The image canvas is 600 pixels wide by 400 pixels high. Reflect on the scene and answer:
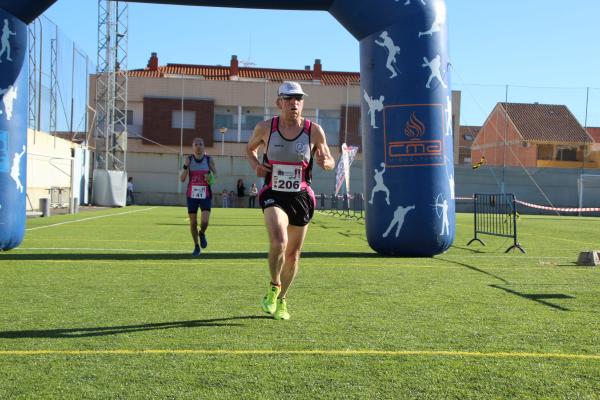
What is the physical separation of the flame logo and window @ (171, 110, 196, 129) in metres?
40.6

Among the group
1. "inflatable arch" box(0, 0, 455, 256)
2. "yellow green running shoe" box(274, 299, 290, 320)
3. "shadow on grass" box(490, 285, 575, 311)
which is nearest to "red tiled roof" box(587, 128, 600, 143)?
"inflatable arch" box(0, 0, 455, 256)

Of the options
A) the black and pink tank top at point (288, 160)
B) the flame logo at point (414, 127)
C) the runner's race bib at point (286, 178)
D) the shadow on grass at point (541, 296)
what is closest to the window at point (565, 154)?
the flame logo at point (414, 127)

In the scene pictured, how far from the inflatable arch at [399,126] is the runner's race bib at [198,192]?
2850 millimetres

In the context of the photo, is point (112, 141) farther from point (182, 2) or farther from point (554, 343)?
point (554, 343)

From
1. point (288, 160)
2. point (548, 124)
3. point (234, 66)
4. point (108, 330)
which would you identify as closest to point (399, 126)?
point (288, 160)

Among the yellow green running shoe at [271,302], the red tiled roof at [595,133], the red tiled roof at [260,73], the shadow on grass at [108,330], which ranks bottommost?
the shadow on grass at [108,330]

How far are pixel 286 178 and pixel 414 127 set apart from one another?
6.01 meters

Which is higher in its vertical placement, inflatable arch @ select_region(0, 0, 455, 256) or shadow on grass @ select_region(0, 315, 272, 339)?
inflatable arch @ select_region(0, 0, 455, 256)

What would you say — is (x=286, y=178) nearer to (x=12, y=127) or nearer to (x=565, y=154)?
(x=12, y=127)

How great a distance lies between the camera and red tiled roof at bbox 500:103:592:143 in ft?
172

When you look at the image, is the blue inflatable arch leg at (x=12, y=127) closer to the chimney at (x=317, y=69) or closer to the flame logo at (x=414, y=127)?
the flame logo at (x=414, y=127)

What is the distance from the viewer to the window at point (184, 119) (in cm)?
5153

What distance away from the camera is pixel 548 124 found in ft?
186

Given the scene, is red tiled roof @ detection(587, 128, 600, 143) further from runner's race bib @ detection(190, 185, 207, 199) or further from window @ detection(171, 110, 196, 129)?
runner's race bib @ detection(190, 185, 207, 199)
